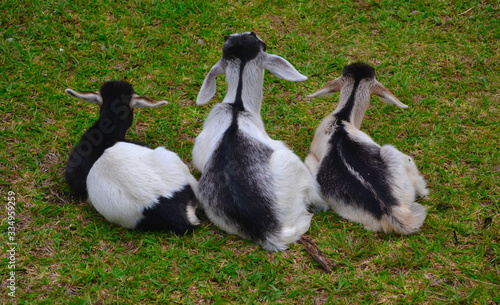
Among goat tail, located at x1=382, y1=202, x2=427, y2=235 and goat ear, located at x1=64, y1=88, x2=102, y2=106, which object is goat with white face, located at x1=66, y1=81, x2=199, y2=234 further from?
goat tail, located at x1=382, y1=202, x2=427, y2=235

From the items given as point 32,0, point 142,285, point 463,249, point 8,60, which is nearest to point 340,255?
point 463,249

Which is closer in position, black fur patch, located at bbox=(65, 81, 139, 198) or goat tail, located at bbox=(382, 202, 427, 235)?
goat tail, located at bbox=(382, 202, 427, 235)

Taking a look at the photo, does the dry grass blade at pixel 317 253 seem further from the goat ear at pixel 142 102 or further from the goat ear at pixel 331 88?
the goat ear at pixel 142 102

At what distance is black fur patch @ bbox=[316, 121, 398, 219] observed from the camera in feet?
14.2

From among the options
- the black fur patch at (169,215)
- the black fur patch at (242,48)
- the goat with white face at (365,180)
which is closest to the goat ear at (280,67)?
the black fur patch at (242,48)

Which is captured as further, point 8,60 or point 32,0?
point 32,0

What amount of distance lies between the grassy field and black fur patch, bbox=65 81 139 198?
287mm

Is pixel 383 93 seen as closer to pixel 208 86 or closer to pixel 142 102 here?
pixel 208 86

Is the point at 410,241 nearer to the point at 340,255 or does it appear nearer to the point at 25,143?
the point at 340,255

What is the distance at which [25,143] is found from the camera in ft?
17.4

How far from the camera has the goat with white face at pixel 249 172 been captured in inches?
166

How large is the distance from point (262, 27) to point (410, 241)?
148 inches

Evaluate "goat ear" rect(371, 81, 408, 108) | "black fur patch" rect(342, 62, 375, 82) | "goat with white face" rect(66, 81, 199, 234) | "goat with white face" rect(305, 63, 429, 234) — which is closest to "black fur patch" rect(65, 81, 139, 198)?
"goat with white face" rect(66, 81, 199, 234)

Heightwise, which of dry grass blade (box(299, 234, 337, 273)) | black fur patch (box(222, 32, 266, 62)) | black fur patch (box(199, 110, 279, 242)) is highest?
black fur patch (box(222, 32, 266, 62))
